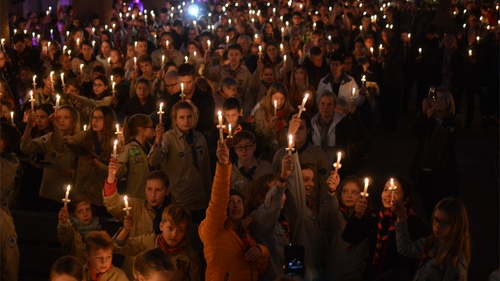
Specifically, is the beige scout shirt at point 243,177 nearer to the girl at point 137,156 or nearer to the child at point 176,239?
the girl at point 137,156

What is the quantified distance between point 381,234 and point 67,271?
2.46 meters

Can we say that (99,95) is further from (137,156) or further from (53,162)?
(137,156)

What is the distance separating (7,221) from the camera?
6555mm

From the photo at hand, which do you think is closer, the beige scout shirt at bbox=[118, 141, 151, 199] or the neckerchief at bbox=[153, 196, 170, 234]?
the neckerchief at bbox=[153, 196, 170, 234]

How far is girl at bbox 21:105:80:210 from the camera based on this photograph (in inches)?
332

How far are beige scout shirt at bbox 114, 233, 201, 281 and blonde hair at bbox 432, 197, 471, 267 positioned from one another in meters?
1.73

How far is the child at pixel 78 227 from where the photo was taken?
22.4ft

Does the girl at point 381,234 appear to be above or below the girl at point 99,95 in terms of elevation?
below

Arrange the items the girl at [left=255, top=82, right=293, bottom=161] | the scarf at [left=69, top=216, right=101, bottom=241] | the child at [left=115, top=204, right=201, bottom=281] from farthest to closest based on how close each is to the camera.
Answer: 1. the girl at [left=255, top=82, right=293, bottom=161]
2. the scarf at [left=69, top=216, right=101, bottom=241]
3. the child at [left=115, top=204, right=201, bottom=281]

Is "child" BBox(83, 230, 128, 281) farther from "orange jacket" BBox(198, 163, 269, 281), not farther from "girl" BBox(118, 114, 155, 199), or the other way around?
"girl" BBox(118, 114, 155, 199)

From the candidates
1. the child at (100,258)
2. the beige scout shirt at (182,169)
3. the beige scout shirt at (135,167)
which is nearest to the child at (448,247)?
the child at (100,258)

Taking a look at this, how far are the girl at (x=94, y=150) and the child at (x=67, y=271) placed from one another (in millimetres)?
2726

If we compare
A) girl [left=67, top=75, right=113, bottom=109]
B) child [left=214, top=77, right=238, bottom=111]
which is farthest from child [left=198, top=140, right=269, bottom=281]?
girl [left=67, top=75, right=113, bottom=109]

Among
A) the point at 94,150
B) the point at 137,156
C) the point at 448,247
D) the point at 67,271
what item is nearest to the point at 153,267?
the point at 67,271
